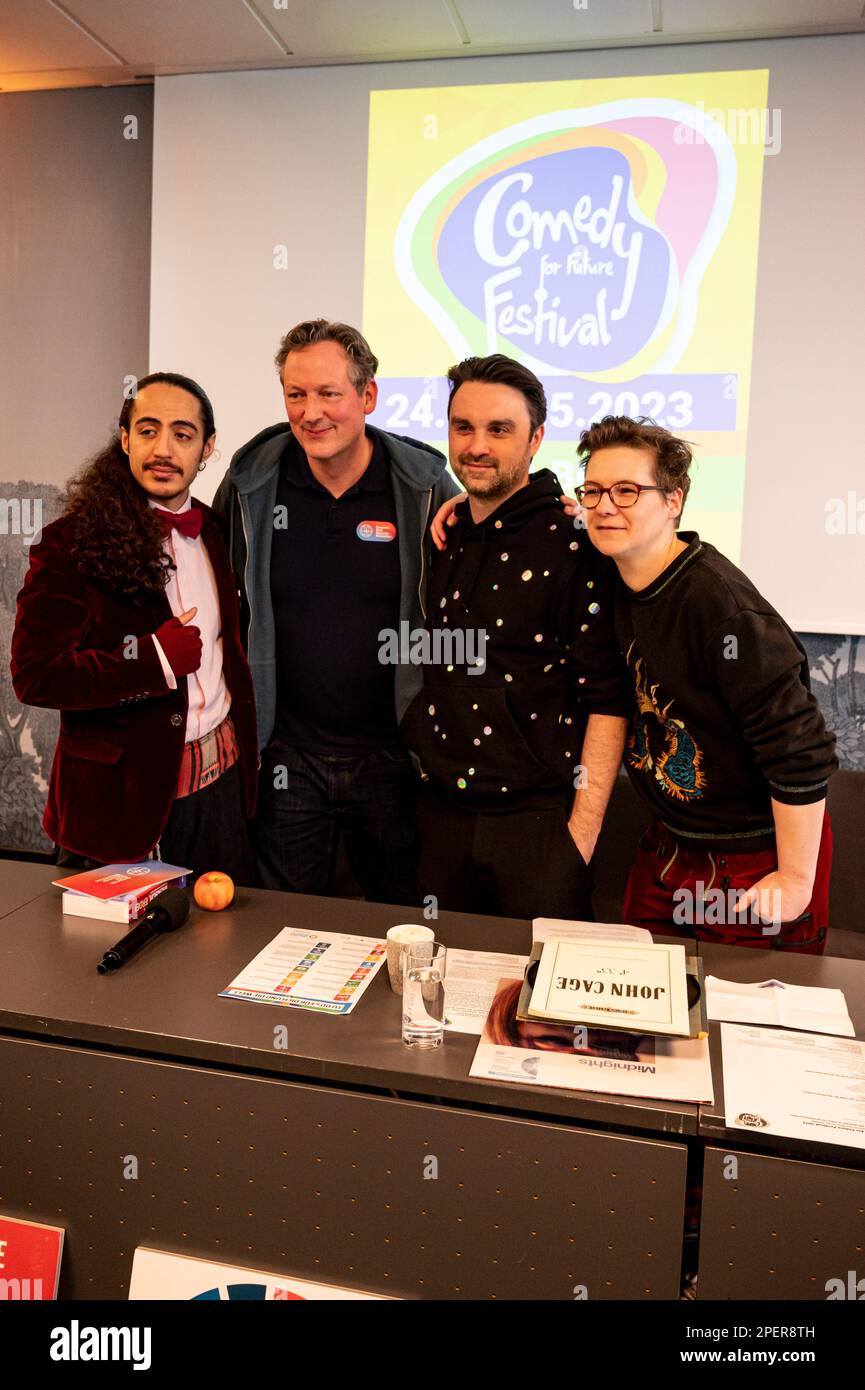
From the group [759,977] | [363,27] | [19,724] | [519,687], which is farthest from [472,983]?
[19,724]

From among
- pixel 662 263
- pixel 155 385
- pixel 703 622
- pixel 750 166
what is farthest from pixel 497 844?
pixel 750 166

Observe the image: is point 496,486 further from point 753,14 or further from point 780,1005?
point 753,14

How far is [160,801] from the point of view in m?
2.16

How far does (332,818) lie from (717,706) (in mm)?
1035

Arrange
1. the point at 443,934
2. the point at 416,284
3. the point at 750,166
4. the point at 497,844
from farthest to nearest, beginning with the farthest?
the point at 416,284
the point at 750,166
the point at 497,844
the point at 443,934

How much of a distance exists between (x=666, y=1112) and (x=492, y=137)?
10.7 ft

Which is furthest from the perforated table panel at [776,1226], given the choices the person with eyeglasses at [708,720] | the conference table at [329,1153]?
the person with eyeglasses at [708,720]

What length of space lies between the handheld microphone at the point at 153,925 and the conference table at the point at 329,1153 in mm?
29

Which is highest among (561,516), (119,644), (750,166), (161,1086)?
(750,166)

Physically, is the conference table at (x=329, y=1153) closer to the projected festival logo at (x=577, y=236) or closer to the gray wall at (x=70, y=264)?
the projected festival logo at (x=577, y=236)

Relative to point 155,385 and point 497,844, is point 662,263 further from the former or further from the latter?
point 497,844

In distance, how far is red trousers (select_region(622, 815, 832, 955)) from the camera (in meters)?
1.89

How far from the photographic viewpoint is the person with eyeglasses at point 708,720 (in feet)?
5.79

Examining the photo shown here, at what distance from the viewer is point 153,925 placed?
5.37ft
